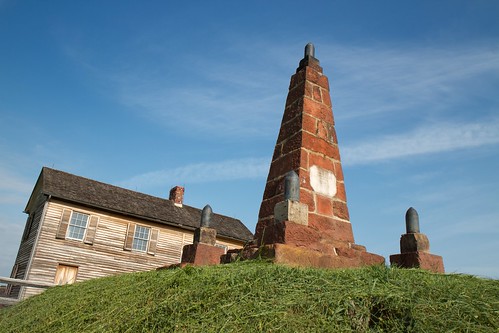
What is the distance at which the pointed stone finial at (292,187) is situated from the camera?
5.23 meters

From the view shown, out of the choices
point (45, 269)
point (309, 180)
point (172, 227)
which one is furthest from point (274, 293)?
point (172, 227)

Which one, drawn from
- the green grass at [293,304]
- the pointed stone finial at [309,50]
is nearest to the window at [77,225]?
the green grass at [293,304]

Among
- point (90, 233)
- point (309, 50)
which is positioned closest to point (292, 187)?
point (309, 50)

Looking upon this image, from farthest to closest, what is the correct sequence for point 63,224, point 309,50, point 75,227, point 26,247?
point 26,247 < point 75,227 < point 63,224 < point 309,50

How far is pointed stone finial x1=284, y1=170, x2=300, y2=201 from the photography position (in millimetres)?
5234

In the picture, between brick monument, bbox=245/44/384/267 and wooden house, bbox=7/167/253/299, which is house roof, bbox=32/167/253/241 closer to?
wooden house, bbox=7/167/253/299

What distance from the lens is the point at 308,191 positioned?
5.80 meters

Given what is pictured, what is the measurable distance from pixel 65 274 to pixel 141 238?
12.9 feet

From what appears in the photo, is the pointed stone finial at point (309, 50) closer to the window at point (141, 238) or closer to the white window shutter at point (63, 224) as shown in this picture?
the white window shutter at point (63, 224)

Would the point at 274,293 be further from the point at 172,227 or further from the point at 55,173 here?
the point at 55,173

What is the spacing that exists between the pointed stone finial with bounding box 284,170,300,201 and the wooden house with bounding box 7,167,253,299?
14891mm

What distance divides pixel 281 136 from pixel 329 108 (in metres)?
1.10

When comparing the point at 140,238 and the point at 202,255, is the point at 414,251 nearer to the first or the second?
the point at 202,255

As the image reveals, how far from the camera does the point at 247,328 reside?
8.87 ft
